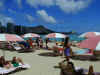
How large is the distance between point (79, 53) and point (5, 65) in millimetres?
5382

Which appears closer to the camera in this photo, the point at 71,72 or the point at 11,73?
the point at 71,72

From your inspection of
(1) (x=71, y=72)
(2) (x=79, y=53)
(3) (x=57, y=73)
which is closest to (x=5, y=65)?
(3) (x=57, y=73)

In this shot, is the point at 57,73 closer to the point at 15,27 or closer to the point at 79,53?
the point at 79,53

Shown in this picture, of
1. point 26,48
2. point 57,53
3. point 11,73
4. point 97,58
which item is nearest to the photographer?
point 11,73

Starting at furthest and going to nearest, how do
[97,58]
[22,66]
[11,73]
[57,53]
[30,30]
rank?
[30,30] < [57,53] < [97,58] < [22,66] < [11,73]

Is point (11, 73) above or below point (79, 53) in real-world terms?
below

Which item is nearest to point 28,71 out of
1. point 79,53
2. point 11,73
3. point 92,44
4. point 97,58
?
point 11,73

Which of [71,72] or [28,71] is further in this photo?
[28,71]

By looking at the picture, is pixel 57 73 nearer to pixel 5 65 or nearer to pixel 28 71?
pixel 28 71

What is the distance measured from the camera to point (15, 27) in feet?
199

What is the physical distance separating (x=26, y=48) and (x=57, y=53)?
3.43 m

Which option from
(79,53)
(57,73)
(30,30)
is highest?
(30,30)

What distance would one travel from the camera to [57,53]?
11398 millimetres

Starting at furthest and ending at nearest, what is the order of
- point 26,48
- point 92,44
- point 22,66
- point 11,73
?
point 26,48
point 22,66
point 11,73
point 92,44
